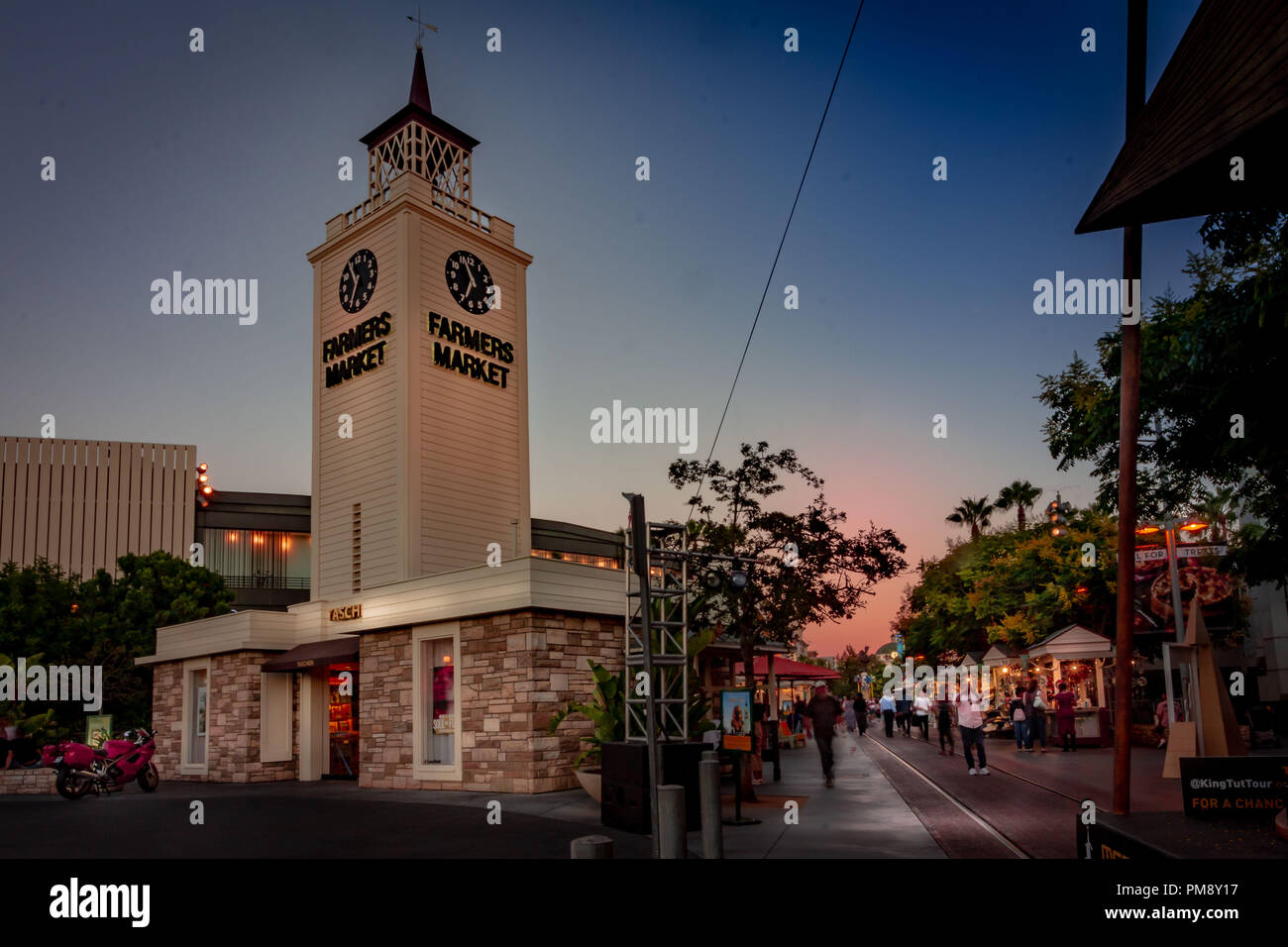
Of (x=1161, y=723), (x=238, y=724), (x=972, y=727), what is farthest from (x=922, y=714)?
(x=238, y=724)

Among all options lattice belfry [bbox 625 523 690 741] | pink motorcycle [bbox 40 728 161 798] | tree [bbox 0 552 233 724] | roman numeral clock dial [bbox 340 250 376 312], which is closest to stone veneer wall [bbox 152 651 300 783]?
pink motorcycle [bbox 40 728 161 798]

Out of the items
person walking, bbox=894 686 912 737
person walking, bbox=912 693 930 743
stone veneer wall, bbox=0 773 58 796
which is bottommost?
person walking, bbox=894 686 912 737

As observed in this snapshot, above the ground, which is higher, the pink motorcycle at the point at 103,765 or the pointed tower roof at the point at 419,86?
the pointed tower roof at the point at 419,86

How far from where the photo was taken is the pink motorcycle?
64.3 ft

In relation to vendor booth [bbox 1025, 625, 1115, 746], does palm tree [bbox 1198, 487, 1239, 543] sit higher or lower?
higher

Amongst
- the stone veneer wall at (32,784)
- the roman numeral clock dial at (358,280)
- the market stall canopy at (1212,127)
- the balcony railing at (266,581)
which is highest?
the roman numeral clock dial at (358,280)

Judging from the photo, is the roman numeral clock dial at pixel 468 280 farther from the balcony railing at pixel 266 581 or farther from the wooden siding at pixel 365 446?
the balcony railing at pixel 266 581

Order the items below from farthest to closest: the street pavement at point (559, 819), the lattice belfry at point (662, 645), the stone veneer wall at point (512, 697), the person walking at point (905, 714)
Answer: the person walking at point (905, 714) → the stone veneer wall at point (512, 697) → the lattice belfry at point (662, 645) → the street pavement at point (559, 819)

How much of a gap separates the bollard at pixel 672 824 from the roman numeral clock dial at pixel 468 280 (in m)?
19.4

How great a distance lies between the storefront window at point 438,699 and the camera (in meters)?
17.8

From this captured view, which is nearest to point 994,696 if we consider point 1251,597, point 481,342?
point 1251,597

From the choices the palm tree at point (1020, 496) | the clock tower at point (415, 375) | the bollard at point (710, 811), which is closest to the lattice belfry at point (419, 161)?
the clock tower at point (415, 375)

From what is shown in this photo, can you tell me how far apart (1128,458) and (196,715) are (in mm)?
22944

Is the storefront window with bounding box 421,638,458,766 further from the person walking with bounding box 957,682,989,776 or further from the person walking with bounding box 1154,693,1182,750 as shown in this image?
the person walking with bounding box 1154,693,1182,750
